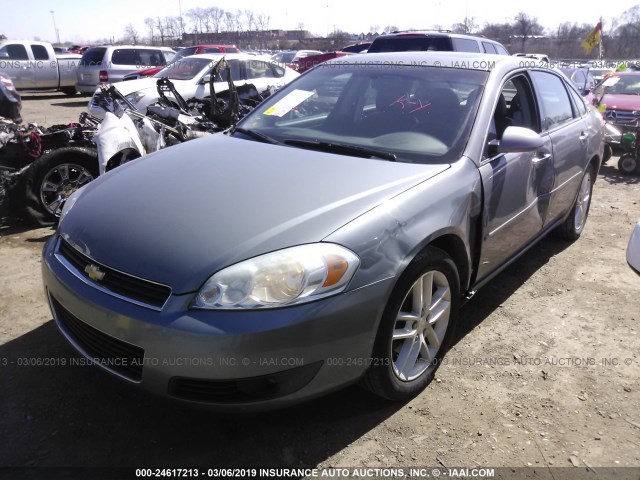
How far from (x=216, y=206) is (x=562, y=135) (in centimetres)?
284

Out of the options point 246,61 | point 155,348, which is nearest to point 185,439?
point 155,348

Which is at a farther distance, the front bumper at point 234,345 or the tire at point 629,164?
the tire at point 629,164

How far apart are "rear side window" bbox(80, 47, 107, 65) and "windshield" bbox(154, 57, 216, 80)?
20.7ft

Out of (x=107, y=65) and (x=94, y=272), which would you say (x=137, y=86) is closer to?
(x=107, y=65)

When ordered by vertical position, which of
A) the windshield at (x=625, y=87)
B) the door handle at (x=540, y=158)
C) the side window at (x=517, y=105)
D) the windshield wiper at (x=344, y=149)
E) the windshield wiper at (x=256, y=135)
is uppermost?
the side window at (x=517, y=105)

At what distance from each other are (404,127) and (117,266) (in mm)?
1772

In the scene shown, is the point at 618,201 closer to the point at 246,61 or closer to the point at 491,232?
the point at 491,232

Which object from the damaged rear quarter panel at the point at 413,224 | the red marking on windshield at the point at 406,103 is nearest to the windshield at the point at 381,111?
the red marking on windshield at the point at 406,103

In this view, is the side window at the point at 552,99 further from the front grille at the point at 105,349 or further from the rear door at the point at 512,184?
the front grille at the point at 105,349

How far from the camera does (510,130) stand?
2.95 metres

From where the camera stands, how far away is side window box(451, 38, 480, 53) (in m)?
9.15

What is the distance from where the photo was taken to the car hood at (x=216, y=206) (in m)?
2.06

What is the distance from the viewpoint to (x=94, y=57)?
16.0 m

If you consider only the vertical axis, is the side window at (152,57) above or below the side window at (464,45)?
below
